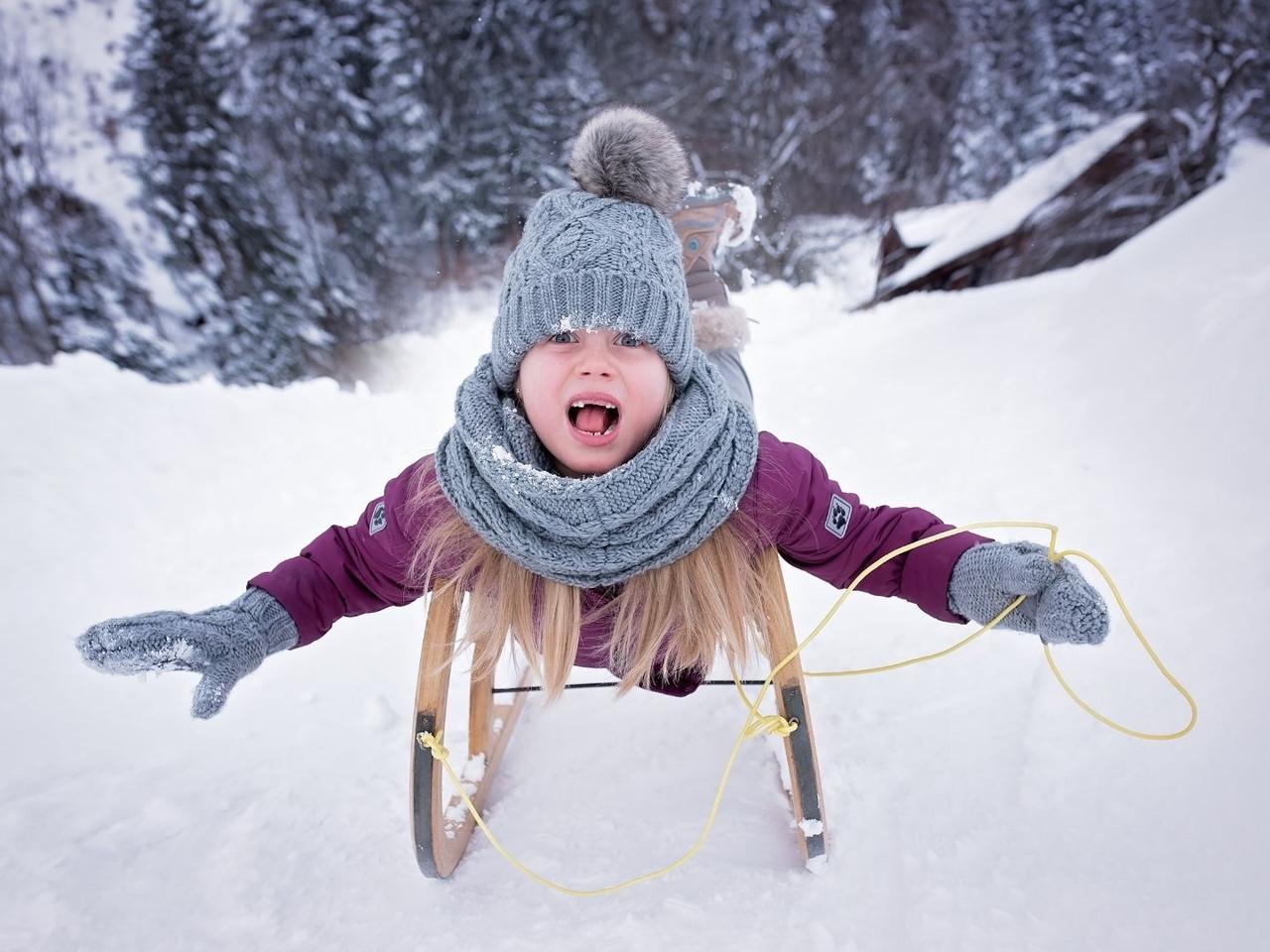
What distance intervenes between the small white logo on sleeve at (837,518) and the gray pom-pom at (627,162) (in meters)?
0.56

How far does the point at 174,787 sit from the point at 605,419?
3.94ft

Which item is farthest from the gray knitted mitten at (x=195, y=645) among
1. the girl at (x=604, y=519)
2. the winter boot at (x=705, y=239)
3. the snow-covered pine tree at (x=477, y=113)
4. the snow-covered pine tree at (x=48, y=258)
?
the snow-covered pine tree at (x=477, y=113)

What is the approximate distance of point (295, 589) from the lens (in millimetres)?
1123

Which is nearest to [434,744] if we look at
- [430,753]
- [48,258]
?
[430,753]

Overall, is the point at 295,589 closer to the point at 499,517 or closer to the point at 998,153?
the point at 499,517

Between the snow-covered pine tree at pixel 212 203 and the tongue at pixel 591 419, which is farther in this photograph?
the snow-covered pine tree at pixel 212 203

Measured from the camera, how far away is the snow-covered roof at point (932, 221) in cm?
718

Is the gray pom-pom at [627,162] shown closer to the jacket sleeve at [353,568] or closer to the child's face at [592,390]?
the child's face at [592,390]

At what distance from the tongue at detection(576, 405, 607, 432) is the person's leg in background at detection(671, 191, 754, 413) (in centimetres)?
76

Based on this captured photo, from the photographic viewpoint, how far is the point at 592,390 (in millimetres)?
989

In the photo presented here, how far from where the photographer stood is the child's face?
99cm

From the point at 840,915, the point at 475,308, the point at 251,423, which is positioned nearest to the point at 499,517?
the point at 840,915

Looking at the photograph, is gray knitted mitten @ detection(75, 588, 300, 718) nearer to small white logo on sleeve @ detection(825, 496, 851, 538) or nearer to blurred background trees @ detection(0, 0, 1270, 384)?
small white logo on sleeve @ detection(825, 496, 851, 538)

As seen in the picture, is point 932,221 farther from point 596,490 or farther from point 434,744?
point 434,744
